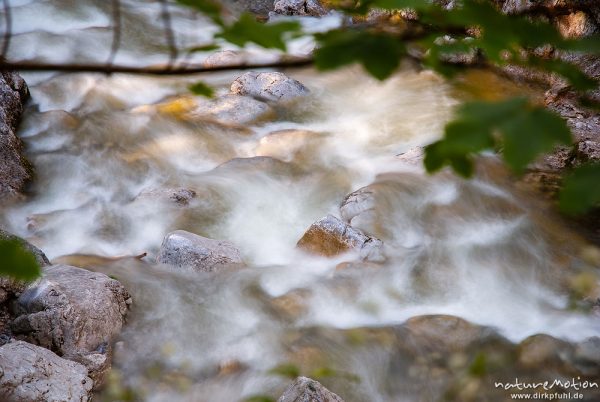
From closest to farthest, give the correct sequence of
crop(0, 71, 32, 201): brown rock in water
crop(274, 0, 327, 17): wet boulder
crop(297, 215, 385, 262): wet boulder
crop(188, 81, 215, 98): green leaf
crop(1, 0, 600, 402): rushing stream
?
crop(188, 81, 215, 98): green leaf < crop(1, 0, 600, 402): rushing stream < crop(297, 215, 385, 262): wet boulder < crop(0, 71, 32, 201): brown rock in water < crop(274, 0, 327, 17): wet boulder

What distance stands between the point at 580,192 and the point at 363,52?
414 mm

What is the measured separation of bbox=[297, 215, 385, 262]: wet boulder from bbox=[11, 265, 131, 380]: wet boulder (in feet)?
6.53

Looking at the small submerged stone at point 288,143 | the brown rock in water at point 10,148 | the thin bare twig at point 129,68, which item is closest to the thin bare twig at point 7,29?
the thin bare twig at point 129,68

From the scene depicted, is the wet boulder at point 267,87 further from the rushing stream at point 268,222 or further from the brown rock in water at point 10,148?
the brown rock in water at point 10,148

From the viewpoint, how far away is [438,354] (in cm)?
440

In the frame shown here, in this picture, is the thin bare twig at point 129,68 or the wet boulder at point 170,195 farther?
the wet boulder at point 170,195

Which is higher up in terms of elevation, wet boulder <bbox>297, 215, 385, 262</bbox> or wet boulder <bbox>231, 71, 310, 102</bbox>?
wet boulder <bbox>231, 71, 310, 102</bbox>

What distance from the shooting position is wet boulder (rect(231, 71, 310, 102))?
27.6 feet

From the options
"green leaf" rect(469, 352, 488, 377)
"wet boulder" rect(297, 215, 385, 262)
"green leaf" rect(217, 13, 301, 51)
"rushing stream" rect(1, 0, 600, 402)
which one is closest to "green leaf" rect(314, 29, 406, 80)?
"green leaf" rect(217, 13, 301, 51)

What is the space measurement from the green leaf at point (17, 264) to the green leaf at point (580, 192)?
0.93 meters

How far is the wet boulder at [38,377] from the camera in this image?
3.04 m

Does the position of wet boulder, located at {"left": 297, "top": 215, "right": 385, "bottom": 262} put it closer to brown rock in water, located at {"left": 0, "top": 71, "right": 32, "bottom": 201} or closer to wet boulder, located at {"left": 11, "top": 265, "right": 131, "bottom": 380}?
wet boulder, located at {"left": 11, "top": 265, "right": 131, "bottom": 380}

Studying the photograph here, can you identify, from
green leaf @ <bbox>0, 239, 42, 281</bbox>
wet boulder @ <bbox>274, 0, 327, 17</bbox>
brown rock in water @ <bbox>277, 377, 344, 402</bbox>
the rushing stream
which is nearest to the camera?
green leaf @ <bbox>0, 239, 42, 281</bbox>

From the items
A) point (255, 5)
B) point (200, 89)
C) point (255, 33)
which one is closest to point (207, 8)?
point (255, 33)
